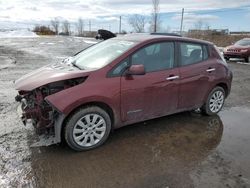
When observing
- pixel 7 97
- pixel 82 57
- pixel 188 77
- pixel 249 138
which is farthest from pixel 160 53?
pixel 7 97

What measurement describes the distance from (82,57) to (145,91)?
1379 mm

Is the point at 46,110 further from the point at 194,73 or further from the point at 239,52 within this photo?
the point at 239,52

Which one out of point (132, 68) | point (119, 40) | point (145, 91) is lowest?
point (145, 91)

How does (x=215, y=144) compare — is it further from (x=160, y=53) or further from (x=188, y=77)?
(x=160, y=53)

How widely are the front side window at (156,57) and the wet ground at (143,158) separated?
112cm

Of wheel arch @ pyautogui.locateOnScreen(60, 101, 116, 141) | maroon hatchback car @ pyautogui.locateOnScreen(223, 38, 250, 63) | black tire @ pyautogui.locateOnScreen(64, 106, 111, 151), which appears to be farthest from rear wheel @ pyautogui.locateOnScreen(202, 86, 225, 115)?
maroon hatchback car @ pyautogui.locateOnScreen(223, 38, 250, 63)

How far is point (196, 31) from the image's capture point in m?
41.5

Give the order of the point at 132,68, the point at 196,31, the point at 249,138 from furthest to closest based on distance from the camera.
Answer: the point at 196,31 < the point at 249,138 < the point at 132,68

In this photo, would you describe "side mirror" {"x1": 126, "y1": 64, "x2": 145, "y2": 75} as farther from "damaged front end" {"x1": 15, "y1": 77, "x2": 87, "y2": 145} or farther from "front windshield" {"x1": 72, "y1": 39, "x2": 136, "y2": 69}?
"damaged front end" {"x1": 15, "y1": 77, "x2": 87, "y2": 145}

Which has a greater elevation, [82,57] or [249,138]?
[82,57]

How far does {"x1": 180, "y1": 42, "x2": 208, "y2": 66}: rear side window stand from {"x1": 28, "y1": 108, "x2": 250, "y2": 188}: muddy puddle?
1.19 meters

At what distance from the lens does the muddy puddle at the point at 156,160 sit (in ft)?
10.7

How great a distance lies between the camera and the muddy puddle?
128 inches

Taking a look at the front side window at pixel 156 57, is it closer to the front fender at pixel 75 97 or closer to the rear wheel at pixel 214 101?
the front fender at pixel 75 97
